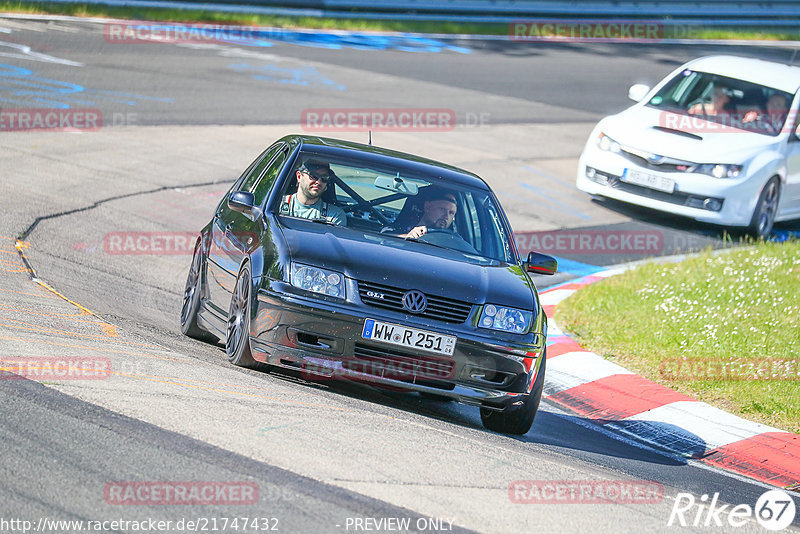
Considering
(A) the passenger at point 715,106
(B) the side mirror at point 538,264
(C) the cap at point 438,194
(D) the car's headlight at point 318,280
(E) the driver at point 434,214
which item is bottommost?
(B) the side mirror at point 538,264

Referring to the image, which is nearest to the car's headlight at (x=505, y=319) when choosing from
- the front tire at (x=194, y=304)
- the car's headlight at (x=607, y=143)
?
the front tire at (x=194, y=304)

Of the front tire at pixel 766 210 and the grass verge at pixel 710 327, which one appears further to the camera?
the front tire at pixel 766 210

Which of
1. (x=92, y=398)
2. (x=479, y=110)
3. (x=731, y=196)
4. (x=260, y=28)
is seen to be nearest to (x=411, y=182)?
(x=92, y=398)

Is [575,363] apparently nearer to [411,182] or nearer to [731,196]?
[411,182]

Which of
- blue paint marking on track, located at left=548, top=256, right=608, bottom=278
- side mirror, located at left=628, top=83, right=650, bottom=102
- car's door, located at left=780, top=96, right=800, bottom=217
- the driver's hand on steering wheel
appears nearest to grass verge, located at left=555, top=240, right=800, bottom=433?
blue paint marking on track, located at left=548, top=256, right=608, bottom=278

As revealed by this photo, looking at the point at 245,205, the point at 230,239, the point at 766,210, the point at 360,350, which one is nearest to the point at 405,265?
the point at 360,350

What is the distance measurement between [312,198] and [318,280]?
1.18 meters

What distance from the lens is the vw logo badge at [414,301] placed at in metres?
6.34

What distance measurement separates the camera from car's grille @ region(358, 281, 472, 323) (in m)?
6.34

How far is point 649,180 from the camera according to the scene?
13938mm

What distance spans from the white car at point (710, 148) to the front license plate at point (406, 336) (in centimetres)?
819

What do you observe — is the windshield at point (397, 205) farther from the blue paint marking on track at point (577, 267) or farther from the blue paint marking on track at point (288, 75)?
the blue paint marking on track at point (288, 75)

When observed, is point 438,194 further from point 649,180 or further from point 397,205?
point 649,180

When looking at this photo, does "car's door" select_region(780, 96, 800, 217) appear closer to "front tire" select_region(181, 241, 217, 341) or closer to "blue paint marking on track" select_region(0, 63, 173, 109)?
"blue paint marking on track" select_region(0, 63, 173, 109)
